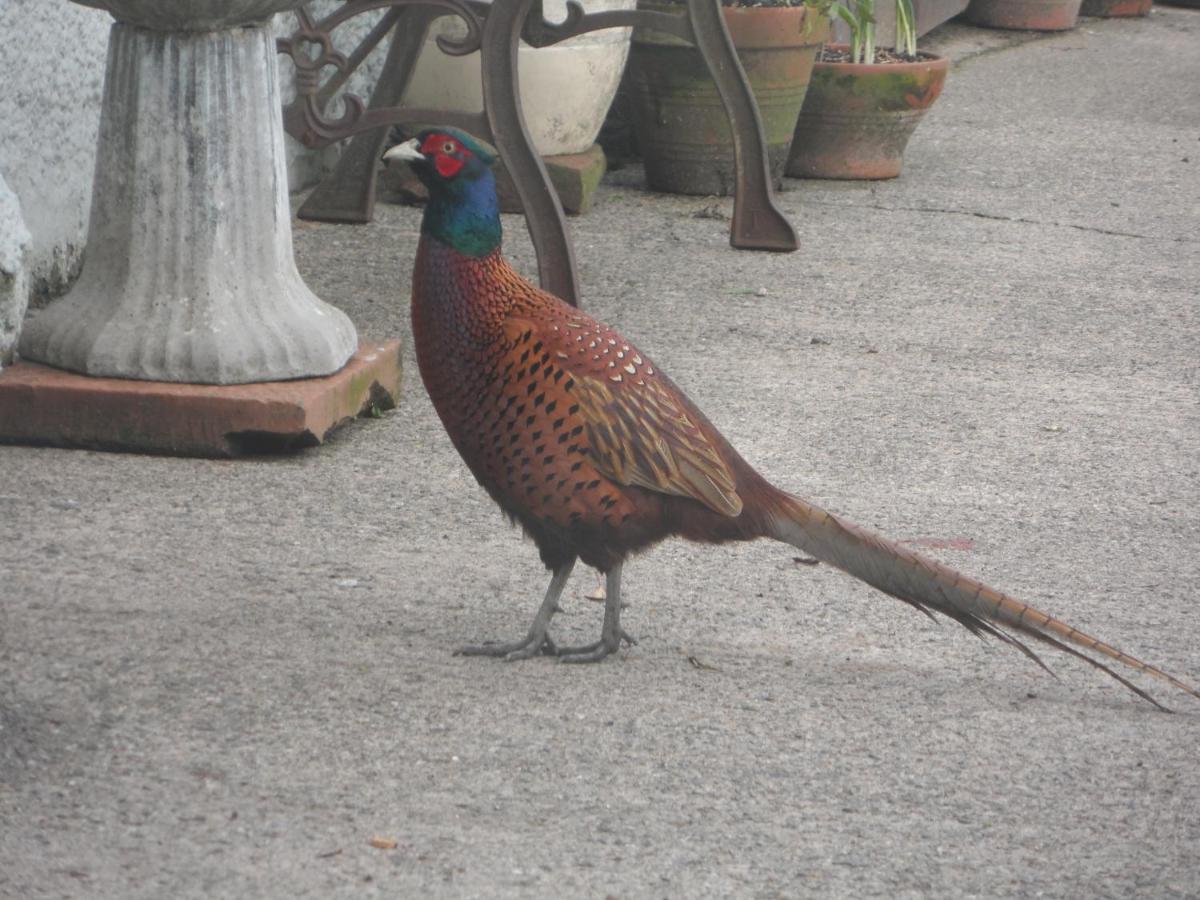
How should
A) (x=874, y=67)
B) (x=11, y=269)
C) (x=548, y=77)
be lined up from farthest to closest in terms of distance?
1. (x=874, y=67)
2. (x=548, y=77)
3. (x=11, y=269)

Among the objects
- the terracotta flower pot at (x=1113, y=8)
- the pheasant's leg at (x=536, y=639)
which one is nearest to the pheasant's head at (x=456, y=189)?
the pheasant's leg at (x=536, y=639)

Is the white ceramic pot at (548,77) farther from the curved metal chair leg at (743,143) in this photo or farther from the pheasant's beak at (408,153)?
the pheasant's beak at (408,153)

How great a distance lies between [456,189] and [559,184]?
3.28m

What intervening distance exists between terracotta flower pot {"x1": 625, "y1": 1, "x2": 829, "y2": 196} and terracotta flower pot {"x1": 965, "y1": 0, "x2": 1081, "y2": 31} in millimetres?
5279

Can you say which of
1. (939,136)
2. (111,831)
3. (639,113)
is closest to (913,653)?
(111,831)

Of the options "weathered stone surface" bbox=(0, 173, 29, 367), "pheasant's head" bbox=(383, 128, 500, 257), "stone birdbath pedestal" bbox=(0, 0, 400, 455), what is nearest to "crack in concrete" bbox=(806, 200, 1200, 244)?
"stone birdbath pedestal" bbox=(0, 0, 400, 455)

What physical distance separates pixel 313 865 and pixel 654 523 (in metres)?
0.86

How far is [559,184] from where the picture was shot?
19.6 feet

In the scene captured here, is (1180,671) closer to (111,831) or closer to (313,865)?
(313,865)

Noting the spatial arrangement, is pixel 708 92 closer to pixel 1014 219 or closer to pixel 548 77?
pixel 548 77

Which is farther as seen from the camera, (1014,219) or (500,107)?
(1014,219)

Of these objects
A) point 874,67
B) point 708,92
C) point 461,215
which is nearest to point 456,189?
point 461,215

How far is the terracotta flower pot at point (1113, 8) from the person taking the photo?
12.1m

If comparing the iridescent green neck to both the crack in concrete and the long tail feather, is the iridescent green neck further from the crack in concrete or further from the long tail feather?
the crack in concrete
